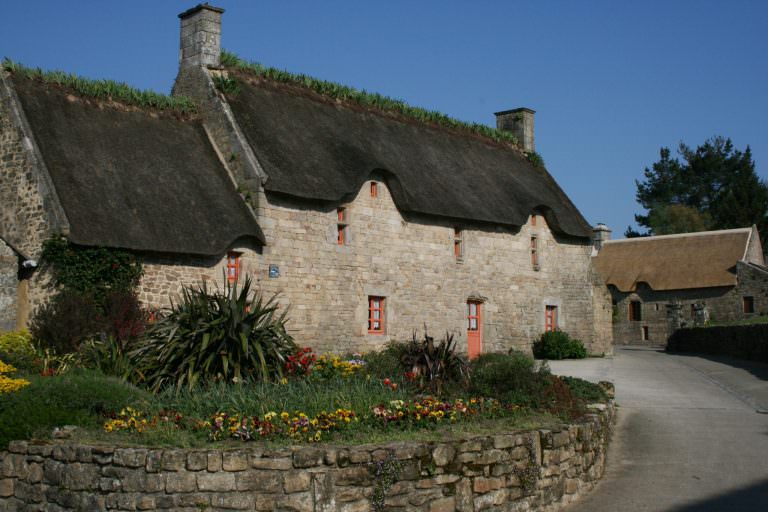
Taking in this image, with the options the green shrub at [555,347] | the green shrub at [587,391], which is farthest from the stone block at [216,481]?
the green shrub at [555,347]

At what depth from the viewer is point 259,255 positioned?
1962 cm

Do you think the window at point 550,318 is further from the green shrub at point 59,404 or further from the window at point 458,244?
the green shrub at point 59,404

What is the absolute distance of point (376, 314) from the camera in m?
22.4

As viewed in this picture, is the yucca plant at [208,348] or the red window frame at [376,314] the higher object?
the red window frame at [376,314]

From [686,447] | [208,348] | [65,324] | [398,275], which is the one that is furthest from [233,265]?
[686,447]

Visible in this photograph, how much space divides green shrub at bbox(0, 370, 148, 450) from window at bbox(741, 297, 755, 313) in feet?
116

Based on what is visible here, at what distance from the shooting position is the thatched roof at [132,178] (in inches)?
669

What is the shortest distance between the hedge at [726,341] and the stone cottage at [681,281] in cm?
196

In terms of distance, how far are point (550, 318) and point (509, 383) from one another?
16.3m

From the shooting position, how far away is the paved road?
10.5 m

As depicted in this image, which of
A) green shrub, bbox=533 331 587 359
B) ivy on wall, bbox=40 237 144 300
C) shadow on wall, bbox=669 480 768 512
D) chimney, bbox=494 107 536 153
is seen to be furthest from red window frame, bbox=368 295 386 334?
shadow on wall, bbox=669 480 768 512

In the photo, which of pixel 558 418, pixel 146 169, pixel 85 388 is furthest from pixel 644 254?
pixel 85 388

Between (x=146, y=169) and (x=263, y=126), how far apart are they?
340 centimetres

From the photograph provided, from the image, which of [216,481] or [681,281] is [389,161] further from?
[681,281]
